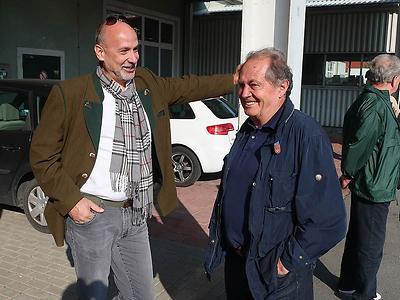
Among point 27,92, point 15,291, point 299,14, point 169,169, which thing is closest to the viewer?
point 169,169

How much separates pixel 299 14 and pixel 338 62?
13.5 m

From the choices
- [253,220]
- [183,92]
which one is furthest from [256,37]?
[253,220]

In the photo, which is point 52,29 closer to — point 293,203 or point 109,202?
point 109,202

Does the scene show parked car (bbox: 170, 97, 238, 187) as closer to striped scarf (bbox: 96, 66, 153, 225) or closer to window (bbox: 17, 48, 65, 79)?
window (bbox: 17, 48, 65, 79)

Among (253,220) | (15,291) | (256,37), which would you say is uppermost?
(256,37)

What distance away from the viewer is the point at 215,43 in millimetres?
17906

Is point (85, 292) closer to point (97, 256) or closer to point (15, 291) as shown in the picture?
point (97, 256)

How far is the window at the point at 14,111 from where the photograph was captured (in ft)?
18.3

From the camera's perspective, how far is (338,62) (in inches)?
645

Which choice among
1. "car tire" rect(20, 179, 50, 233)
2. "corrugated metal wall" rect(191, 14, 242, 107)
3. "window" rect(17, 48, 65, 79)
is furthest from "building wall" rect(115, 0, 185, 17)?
"car tire" rect(20, 179, 50, 233)

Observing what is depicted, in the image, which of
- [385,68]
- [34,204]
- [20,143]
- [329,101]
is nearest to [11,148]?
[20,143]

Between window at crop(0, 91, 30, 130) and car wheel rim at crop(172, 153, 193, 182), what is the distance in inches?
117

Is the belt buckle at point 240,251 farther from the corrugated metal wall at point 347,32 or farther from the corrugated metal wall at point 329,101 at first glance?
the corrugated metal wall at point 347,32

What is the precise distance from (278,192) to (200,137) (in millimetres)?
5829
